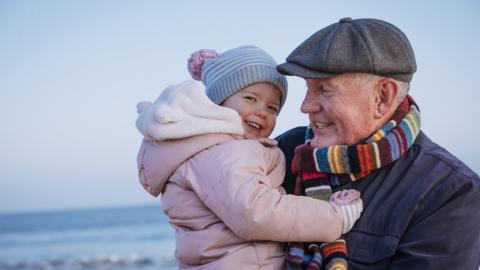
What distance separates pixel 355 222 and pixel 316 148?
36 cm

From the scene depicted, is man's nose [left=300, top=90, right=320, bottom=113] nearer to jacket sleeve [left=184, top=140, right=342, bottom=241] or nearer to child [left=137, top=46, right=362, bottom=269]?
child [left=137, top=46, right=362, bottom=269]

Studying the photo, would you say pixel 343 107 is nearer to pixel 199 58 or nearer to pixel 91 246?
pixel 199 58

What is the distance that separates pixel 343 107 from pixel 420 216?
55 cm

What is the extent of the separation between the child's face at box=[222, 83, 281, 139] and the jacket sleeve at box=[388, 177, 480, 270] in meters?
0.86

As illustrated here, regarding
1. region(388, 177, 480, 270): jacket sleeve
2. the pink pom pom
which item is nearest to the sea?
the pink pom pom

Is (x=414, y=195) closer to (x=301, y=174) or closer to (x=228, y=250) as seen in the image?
(x=301, y=174)

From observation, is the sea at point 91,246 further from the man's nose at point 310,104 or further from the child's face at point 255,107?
the man's nose at point 310,104

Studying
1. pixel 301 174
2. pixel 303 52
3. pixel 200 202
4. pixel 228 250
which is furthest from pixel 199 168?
pixel 303 52

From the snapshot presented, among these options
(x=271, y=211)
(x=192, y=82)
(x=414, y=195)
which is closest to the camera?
(x=271, y=211)

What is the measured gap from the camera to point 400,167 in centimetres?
251

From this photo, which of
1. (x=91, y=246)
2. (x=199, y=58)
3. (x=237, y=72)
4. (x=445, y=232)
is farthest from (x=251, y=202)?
(x=91, y=246)

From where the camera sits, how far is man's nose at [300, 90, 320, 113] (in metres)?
2.65

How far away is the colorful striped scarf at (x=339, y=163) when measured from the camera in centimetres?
237

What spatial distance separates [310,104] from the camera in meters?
2.66
